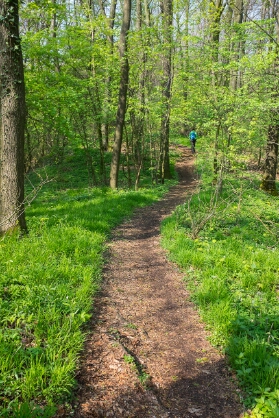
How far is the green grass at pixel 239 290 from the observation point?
9.61 ft

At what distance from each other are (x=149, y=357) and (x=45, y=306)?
54.0 inches

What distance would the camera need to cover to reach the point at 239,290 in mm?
4496

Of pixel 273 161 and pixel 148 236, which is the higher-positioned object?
pixel 273 161

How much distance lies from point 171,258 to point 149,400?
330 centimetres

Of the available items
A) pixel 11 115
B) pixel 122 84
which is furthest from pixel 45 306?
pixel 122 84

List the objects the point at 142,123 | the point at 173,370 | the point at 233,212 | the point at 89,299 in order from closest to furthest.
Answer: the point at 173,370 → the point at 89,299 → the point at 233,212 → the point at 142,123

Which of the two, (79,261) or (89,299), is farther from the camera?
(79,261)

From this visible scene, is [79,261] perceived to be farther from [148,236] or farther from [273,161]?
[273,161]

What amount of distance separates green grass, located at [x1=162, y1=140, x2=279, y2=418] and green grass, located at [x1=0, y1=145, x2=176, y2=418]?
1.64 metres

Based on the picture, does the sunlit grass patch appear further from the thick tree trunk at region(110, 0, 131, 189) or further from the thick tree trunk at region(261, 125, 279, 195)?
the thick tree trunk at region(261, 125, 279, 195)

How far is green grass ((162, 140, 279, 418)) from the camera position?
2.93m

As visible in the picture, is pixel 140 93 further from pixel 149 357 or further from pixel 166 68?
pixel 149 357

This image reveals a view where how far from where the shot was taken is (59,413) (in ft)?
7.94

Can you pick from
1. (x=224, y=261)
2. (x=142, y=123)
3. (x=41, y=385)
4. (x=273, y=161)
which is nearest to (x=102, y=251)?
(x=224, y=261)
